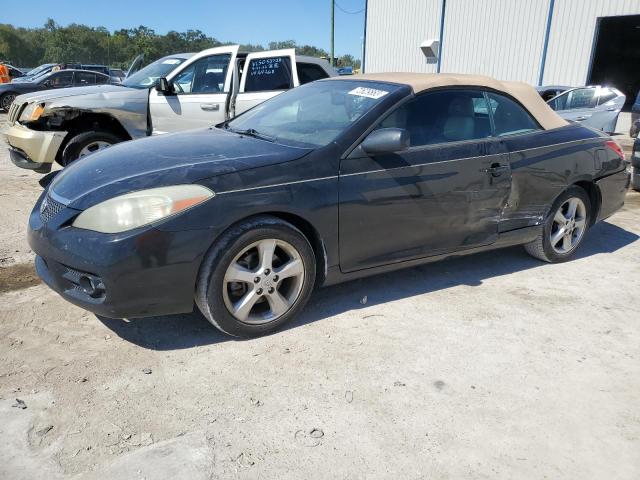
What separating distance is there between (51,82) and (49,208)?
52.7 feet

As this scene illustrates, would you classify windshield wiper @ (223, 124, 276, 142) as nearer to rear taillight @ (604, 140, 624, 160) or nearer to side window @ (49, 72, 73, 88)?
rear taillight @ (604, 140, 624, 160)

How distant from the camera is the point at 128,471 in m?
2.24

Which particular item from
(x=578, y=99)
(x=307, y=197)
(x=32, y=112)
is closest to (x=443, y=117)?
(x=307, y=197)

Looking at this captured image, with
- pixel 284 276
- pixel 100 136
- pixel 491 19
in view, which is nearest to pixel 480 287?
pixel 284 276

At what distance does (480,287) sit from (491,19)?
16903mm

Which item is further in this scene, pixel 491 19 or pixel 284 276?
pixel 491 19

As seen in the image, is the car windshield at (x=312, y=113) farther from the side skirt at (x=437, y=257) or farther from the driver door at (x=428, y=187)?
the side skirt at (x=437, y=257)

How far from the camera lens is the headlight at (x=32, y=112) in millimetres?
6660

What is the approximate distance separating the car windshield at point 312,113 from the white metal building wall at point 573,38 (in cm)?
1469

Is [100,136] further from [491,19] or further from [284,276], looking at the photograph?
[491,19]

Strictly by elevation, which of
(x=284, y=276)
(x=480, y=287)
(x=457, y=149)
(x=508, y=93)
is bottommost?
(x=480, y=287)

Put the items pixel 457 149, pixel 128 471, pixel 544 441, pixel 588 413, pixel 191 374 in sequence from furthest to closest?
pixel 457 149 → pixel 191 374 → pixel 588 413 → pixel 544 441 → pixel 128 471

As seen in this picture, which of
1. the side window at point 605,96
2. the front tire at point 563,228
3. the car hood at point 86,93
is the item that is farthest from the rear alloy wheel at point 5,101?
the front tire at point 563,228

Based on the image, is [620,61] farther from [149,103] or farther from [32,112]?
[32,112]
